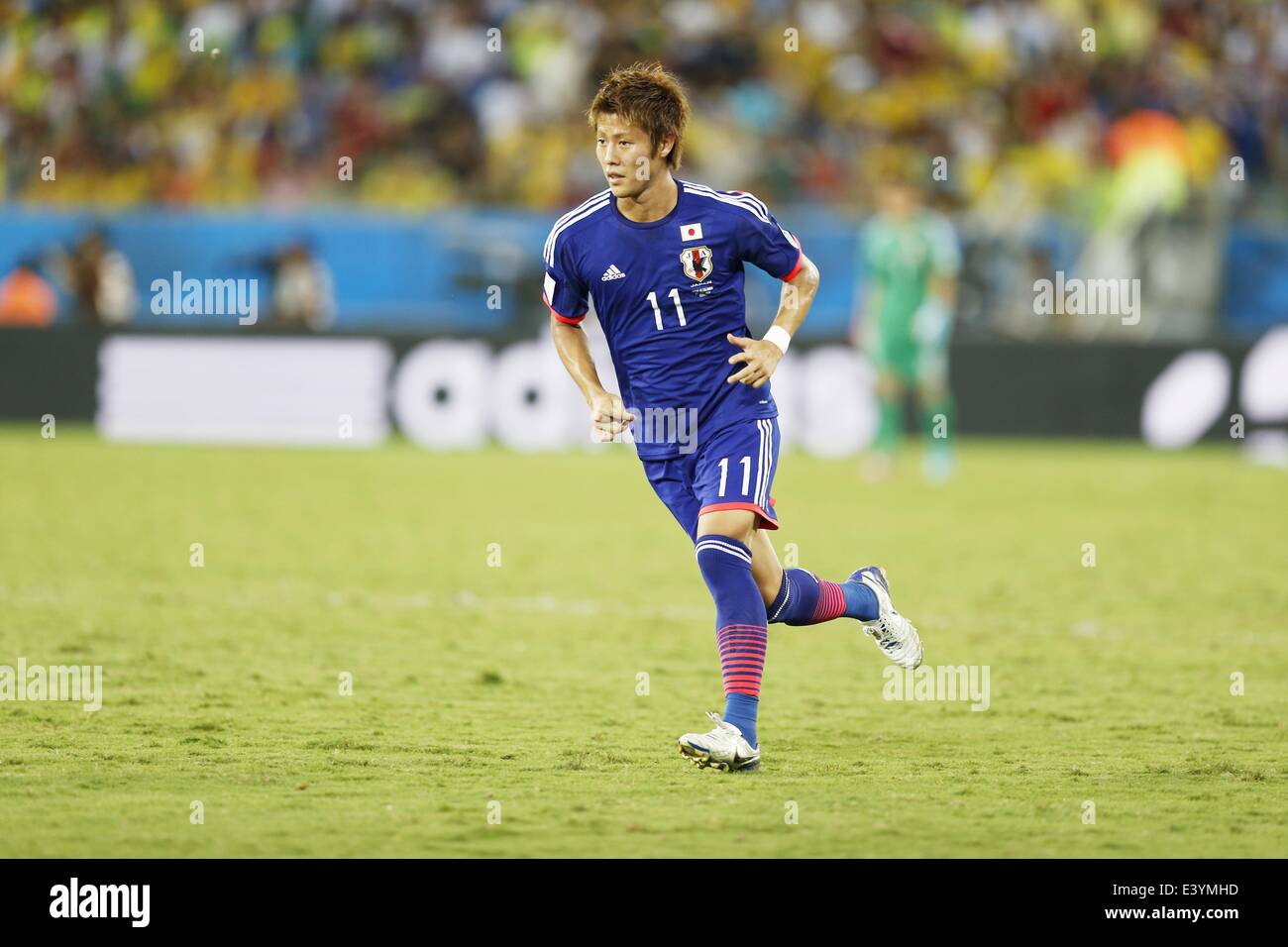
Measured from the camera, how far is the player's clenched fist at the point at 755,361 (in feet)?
20.9

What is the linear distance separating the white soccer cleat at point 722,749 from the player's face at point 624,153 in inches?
73.3

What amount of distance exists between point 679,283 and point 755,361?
43 centimetres

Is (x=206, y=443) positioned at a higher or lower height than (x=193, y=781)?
higher

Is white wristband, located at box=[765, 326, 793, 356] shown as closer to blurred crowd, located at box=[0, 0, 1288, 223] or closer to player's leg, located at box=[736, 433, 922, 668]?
player's leg, located at box=[736, 433, 922, 668]

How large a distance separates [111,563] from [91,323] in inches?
341

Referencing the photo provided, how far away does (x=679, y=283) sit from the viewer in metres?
6.56

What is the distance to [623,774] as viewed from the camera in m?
6.14

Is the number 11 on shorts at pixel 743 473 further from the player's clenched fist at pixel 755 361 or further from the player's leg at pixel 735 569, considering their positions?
the player's clenched fist at pixel 755 361

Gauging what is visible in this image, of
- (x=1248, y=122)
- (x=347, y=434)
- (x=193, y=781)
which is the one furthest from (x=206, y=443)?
(x=193, y=781)

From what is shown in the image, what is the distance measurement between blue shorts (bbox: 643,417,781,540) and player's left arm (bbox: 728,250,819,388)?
197 mm

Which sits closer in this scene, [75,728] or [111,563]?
[75,728]

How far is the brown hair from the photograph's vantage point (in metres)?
6.26
